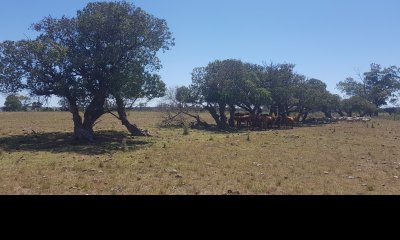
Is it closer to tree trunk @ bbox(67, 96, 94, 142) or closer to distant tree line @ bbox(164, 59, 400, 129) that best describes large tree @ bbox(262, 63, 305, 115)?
distant tree line @ bbox(164, 59, 400, 129)

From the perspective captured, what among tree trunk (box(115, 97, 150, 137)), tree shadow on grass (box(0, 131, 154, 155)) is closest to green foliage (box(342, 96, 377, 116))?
tree trunk (box(115, 97, 150, 137))

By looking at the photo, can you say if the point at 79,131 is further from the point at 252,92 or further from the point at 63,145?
the point at 252,92

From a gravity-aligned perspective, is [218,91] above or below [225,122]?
above

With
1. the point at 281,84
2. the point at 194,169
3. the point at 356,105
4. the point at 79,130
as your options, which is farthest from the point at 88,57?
the point at 356,105

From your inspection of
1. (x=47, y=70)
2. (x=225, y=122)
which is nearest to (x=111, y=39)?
(x=47, y=70)

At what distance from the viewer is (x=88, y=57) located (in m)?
24.9

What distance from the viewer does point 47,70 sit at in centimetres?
2458

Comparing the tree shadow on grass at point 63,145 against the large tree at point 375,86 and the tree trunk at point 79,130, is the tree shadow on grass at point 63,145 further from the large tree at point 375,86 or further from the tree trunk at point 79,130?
the large tree at point 375,86

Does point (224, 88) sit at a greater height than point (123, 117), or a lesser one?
greater

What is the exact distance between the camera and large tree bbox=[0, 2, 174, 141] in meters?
23.9

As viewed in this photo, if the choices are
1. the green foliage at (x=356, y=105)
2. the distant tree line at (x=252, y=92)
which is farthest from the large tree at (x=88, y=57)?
the green foliage at (x=356, y=105)

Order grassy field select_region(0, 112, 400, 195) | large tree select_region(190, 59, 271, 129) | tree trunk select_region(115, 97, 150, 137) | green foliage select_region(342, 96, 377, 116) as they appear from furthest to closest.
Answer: green foliage select_region(342, 96, 377, 116) → large tree select_region(190, 59, 271, 129) → tree trunk select_region(115, 97, 150, 137) → grassy field select_region(0, 112, 400, 195)
